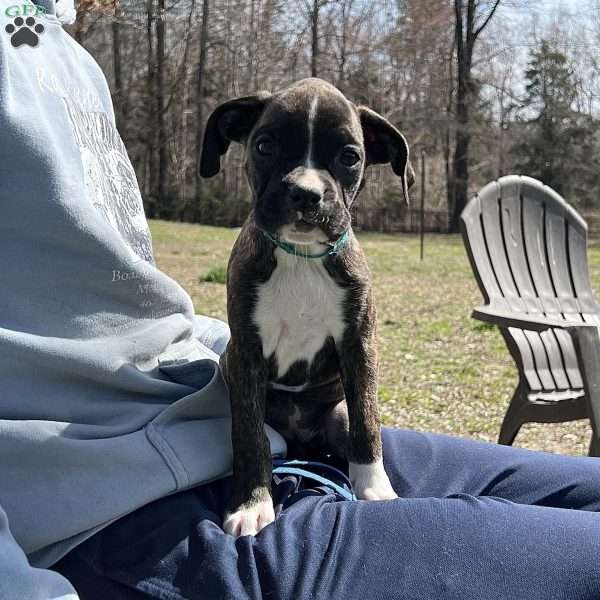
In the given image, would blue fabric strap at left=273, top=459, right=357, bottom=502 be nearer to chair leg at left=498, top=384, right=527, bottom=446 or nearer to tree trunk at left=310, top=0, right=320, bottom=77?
chair leg at left=498, top=384, right=527, bottom=446

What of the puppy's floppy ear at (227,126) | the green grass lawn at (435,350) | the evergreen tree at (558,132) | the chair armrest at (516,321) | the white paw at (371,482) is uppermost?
the evergreen tree at (558,132)

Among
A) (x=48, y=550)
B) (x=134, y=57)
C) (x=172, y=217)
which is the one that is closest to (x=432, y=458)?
(x=48, y=550)

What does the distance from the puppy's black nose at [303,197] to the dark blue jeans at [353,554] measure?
681mm

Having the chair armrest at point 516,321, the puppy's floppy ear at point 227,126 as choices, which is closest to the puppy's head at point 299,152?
the puppy's floppy ear at point 227,126

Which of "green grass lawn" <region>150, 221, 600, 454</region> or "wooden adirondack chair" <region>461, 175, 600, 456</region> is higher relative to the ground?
"wooden adirondack chair" <region>461, 175, 600, 456</region>

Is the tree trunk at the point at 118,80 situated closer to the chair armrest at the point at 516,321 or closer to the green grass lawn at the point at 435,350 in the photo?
the green grass lawn at the point at 435,350

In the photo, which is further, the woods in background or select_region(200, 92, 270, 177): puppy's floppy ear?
the woods in background

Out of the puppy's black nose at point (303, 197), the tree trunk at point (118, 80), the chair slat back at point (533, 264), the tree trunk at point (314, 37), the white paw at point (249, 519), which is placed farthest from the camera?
the tree trunk at point (118, 80)

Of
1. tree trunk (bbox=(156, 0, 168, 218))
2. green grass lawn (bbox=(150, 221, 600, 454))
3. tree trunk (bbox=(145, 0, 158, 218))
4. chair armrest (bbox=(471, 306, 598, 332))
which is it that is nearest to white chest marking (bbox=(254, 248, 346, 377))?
chair armrest (bbox=(471, 306, 598, 332))

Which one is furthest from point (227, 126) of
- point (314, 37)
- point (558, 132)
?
point (558, 132)

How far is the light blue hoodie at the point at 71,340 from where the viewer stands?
1550 mm

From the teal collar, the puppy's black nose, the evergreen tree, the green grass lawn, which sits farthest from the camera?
the evergreen tree

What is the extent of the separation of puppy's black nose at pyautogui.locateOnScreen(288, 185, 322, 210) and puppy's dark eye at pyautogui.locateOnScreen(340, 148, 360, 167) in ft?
0.74

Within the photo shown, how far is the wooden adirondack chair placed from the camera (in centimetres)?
381
